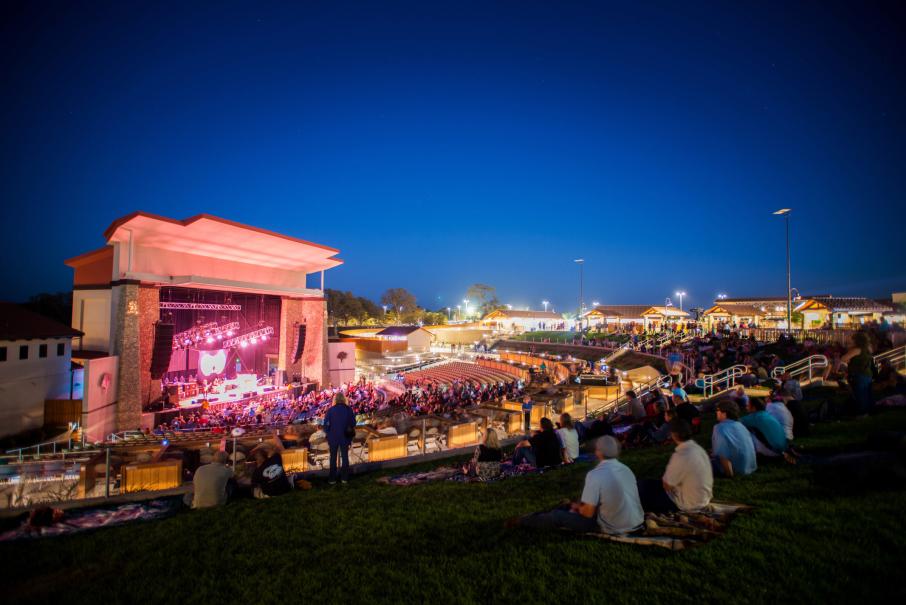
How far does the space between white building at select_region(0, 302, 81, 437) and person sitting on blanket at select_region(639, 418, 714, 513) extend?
2124cm

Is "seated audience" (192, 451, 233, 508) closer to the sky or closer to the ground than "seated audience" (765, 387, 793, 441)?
closer to the ground

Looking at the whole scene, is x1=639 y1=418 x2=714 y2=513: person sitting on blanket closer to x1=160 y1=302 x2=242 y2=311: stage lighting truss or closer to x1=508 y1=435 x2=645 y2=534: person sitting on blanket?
x1=508 y1=435 x2=645 y2=534: person sitting on blanket

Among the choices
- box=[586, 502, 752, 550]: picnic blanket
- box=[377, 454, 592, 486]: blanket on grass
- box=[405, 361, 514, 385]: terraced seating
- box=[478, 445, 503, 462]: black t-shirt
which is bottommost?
box=[405, 361, 514, 385]: terraced seating

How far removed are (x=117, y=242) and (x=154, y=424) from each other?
8.30 meters

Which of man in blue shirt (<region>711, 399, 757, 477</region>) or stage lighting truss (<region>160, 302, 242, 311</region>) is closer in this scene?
man in blue shirt (<region>711, 399, 757, 477</region>)

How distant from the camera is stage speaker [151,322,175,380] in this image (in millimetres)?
18828

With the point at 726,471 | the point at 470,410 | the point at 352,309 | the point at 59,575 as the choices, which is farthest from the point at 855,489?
the point at 352,309

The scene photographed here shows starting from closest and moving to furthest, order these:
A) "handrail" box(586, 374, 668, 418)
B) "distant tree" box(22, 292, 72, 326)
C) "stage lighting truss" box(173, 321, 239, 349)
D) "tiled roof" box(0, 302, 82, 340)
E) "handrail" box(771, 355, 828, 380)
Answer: "handrail" box(771, 355, 828, 380) < "tiled roof" box(0, 302, 82, 340) < "handrail" box(586, 374, 668, 418) < "stage lighting truss" box(173, 321, 239, 349) < "distant tree" box(22, 292, 72, 326)

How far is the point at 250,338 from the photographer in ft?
82.7

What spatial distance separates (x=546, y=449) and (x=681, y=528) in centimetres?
350

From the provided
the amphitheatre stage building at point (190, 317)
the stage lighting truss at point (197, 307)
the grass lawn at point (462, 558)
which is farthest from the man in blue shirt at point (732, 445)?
the stage lighting truss at point (197, 307)

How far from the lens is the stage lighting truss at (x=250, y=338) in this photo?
24.4 metres

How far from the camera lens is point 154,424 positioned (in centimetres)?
1864

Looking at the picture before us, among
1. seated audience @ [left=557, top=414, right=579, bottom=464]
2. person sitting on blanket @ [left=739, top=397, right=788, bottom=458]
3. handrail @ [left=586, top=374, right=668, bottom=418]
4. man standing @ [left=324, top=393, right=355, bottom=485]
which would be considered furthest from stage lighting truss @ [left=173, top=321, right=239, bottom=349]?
person sitting on blanket @ [left=739, top=397, right=788, bottom=458]
